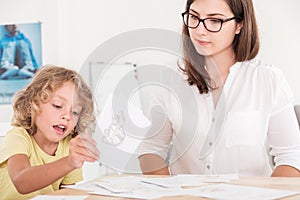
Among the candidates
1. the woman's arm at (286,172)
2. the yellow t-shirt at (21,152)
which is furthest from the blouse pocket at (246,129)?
the yellow t-shirt at (21,152)

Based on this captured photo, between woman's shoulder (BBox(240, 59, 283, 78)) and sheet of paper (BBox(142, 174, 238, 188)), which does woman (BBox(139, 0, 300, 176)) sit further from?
sheet of paper (BBox(142, 174, 238, 188))

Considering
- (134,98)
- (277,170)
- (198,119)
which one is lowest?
(277,170)

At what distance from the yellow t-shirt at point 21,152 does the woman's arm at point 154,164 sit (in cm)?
28

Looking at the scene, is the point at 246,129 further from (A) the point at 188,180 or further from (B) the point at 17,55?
(B) the point at 17,55

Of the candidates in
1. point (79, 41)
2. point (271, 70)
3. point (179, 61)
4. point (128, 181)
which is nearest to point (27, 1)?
point (79, 41)

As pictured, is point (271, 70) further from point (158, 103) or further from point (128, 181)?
point (128, 181)

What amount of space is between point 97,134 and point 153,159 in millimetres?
397

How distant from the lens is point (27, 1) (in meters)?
3.35

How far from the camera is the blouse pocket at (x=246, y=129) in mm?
1365

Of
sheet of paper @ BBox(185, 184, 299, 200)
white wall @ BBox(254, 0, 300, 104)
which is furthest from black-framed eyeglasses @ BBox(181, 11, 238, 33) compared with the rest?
white wall @ BBox(254, 0, 300, 104)

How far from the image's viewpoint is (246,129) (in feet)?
4.49

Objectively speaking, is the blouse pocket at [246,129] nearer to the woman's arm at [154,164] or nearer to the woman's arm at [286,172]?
the woman's arm at [286,172]

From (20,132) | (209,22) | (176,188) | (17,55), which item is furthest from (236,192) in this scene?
(17,55)

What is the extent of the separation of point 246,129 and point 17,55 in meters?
2.40
